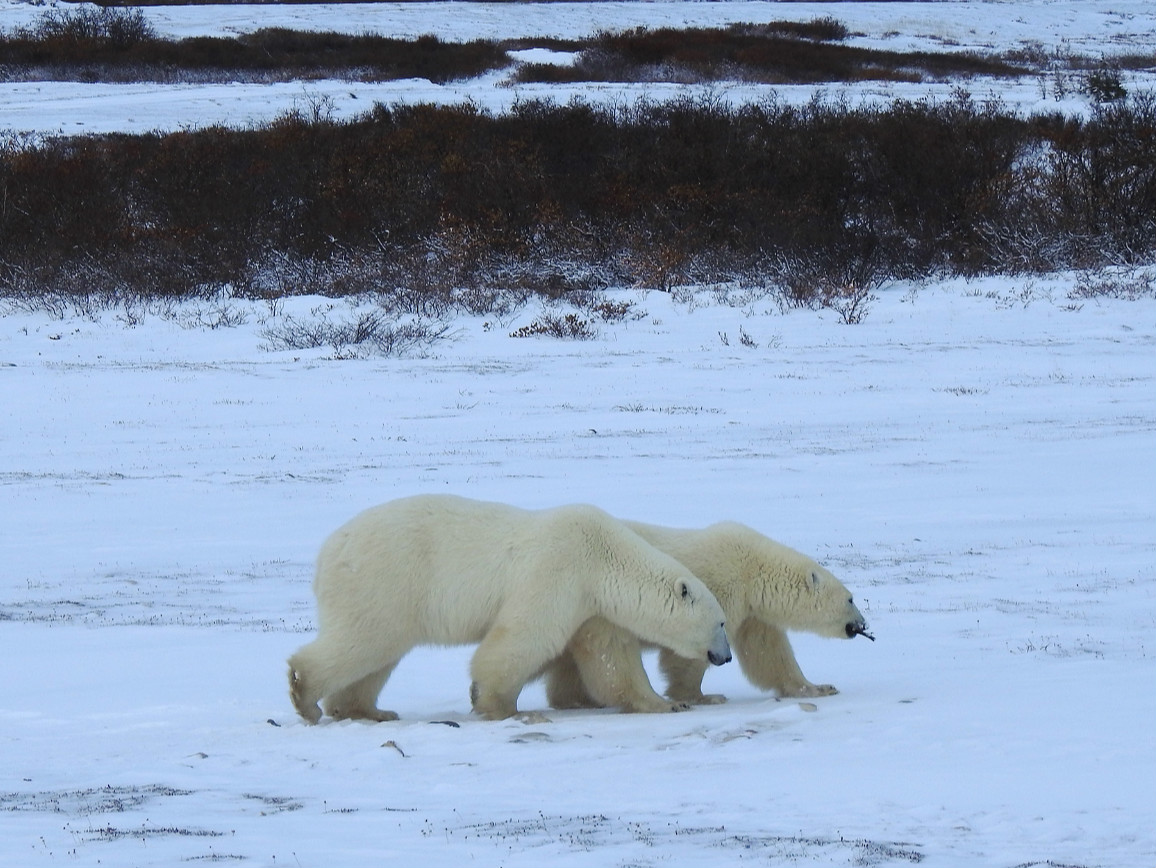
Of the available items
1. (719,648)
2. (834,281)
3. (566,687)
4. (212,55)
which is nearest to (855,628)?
(719,648)

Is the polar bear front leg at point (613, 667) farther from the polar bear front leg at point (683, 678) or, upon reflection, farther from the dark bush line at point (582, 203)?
the dark bush line at point (582, 203)

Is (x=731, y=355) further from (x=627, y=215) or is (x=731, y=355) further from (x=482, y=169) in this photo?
(x=482, y=169)

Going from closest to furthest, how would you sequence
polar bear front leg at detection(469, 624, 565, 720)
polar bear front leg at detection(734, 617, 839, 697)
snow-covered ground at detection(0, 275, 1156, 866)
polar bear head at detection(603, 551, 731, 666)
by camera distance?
snow-covered ground at detection(0, 275, 1156, 866)
polar bear front leg at detection(469, 624, 565, 720)
polar bear head at detection(603, 551, 731, 666)
polar bear front leg at detection(734, 617, 839, 697)

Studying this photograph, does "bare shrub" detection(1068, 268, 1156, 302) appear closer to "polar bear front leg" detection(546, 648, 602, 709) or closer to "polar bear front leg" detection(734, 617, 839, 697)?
"polar bear front leg" detection(734, 617, 839, 697)

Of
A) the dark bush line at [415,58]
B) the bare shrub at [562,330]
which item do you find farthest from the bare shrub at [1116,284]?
the dark bush line at [415,58]

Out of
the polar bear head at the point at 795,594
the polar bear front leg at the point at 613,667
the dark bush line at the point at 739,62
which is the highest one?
the dark bush line at the point at 739,62

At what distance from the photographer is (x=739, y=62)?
3394 cm

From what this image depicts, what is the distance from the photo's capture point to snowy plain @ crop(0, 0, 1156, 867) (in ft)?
10.7

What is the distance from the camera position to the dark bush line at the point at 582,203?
18.1 meters

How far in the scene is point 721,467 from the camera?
29.9 feet

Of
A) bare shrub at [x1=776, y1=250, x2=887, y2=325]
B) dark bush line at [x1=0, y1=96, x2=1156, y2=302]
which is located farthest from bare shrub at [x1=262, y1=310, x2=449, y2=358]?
bare shrub at [x1=776, y1=250, x2=887, y2=325]

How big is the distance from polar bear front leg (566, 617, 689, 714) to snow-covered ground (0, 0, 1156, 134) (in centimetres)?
2175

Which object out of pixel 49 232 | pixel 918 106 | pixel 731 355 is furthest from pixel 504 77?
pixel 731 355

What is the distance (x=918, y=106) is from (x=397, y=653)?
20.1 m
